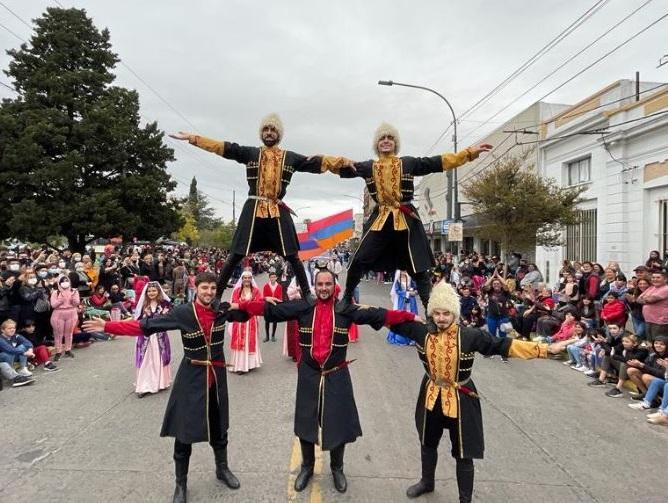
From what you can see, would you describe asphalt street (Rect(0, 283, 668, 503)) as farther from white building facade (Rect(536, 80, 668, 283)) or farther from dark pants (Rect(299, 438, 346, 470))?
white building facade (Rect(536, 80, 668, 283))

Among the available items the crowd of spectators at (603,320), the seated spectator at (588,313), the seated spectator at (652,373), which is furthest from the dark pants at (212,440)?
the seated spectator at (588,313)

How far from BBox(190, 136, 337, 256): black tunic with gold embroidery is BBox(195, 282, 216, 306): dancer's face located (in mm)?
626

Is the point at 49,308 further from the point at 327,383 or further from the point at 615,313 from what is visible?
the point at 615,313

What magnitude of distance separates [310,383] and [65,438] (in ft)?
9.69

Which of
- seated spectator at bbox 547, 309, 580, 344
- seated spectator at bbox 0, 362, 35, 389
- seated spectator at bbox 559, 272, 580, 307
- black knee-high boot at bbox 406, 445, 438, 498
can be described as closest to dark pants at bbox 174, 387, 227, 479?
black knee-high boot at bbox 406, 445, 438, 498

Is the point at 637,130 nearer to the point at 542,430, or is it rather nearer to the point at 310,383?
the point at 542,430

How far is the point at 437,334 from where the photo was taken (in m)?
3.54

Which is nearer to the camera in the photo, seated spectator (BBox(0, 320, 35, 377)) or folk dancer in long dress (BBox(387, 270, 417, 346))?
seated spectator (BBox(0, 320, 35, 377))

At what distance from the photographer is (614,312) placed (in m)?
8.20

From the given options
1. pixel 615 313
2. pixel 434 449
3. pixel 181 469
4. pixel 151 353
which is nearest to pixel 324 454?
pixel 434 449

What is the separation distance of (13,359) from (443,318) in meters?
7.08

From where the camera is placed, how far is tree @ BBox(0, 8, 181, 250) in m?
21.5

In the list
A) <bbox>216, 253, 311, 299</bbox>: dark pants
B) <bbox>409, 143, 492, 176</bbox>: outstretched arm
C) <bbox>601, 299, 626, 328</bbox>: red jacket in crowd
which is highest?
<bbox>409, 143, 492, 176</bbox>: outstretched arm

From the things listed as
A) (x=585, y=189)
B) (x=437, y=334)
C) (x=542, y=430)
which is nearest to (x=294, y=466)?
(x=437, y=334)
